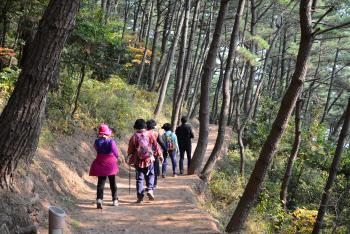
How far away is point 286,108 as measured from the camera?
5.07 meters

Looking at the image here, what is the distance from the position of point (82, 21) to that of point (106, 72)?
174cm

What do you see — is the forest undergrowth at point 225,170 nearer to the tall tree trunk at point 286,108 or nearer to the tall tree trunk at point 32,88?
the tall tree trunk at point 32,88

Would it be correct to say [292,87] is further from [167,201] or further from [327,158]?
[327,158]

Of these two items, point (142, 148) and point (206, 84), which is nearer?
point (142, 148)

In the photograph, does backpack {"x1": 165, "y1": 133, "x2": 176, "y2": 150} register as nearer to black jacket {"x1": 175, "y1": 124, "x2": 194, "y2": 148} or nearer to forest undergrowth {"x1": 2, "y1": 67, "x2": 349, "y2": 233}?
black jacket {"x1": 175, "y1": 124, "x2": 194, "y2": 148}

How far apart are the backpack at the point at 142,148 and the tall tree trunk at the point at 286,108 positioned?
228cm

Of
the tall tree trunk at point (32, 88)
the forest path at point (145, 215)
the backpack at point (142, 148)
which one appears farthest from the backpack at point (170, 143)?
the tall tree trunk at point (32, 88)

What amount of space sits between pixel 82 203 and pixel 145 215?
146 cm

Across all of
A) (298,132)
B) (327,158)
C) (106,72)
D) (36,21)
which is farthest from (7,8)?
(327,158)

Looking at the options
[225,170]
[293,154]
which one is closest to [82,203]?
[293,154]

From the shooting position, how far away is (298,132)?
8852 mm

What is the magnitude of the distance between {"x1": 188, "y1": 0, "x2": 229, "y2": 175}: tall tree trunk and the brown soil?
3.59ft

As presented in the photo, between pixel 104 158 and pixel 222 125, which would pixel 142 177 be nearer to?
pixel 104 158

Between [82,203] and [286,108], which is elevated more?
[286,108]
